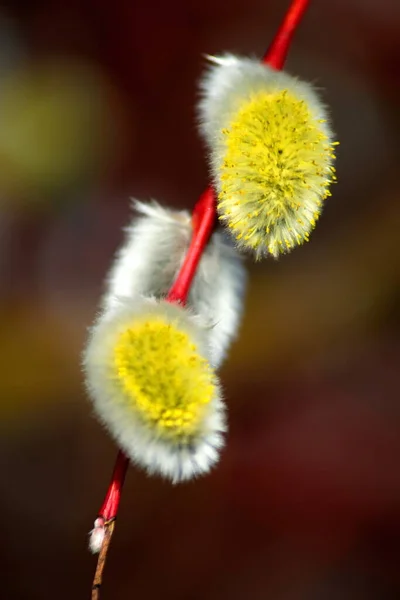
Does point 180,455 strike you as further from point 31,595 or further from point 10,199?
point 10,199

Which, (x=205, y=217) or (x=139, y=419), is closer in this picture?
(x=139, y=419)

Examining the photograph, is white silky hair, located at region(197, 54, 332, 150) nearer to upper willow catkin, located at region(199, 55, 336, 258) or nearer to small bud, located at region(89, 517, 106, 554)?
upper willow catkin, located at region(199, 55, 336, 258)

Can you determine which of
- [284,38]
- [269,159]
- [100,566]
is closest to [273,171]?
[269,159]

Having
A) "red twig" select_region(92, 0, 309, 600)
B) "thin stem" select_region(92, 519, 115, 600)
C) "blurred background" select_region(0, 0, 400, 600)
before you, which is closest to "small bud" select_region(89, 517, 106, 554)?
"thin stem" select_region(92, 519, 115, 600)

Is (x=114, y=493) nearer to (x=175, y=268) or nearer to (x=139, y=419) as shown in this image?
(x=139, y=419)

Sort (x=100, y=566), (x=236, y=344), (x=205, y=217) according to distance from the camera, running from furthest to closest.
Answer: (x=236, y=344)
(x=205, y=217)
(x=100, y=566)

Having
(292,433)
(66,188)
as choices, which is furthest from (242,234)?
(66,188)

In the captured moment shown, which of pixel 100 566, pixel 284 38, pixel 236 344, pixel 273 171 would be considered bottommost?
pixel 100 566

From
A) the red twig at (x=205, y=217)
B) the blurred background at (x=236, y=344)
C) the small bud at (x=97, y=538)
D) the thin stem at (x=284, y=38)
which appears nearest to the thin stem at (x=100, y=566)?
the small bud at (x=97, y=538)
